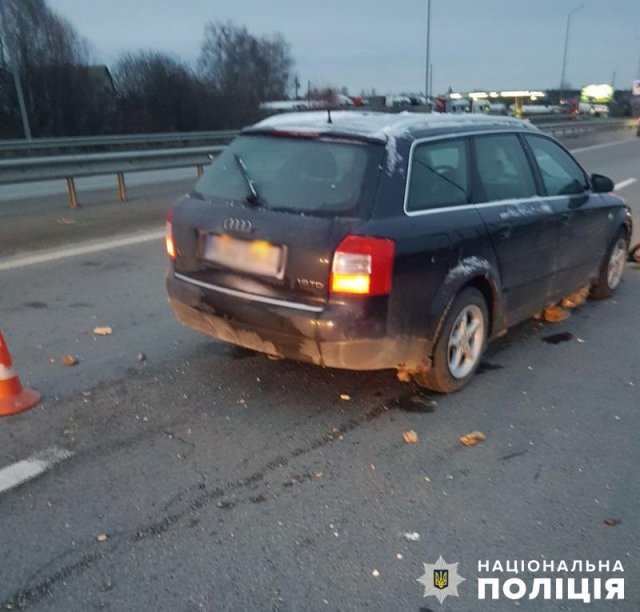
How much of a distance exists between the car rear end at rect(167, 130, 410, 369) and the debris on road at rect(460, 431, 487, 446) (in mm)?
586

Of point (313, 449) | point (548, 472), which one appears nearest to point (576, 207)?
point (548, 472)

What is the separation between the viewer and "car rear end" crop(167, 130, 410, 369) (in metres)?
3.71

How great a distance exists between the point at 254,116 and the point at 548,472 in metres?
38.4

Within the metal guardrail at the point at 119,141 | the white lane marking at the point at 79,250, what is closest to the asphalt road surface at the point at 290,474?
the white lane marking at the point at 79,250

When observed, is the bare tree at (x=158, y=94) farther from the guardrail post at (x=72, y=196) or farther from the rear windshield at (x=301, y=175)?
the rear windshield at (x=301, y=175)

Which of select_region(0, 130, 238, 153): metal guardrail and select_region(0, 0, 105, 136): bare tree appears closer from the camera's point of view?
select_region(0, 130, 238, 153): metal guardrail

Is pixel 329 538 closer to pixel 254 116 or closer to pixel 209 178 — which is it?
pixel 209 178

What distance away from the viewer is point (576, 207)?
5.53 m

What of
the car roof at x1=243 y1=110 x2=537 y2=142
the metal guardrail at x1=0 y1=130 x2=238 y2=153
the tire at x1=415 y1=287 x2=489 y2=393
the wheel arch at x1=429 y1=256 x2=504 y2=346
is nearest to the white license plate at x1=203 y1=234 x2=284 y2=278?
the car roof at x1=243 y1=110 x2=537 y2=142

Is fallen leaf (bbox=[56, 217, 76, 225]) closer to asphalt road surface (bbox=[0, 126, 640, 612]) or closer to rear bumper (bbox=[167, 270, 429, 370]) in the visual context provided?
asphalt road surface (bbox=[0, 126, 640, 612])

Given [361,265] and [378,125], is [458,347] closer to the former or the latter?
[361,265]

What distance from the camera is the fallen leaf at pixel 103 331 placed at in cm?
543

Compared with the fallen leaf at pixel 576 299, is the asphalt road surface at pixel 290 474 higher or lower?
higher

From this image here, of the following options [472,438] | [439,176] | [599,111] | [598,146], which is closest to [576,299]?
[439,176]
